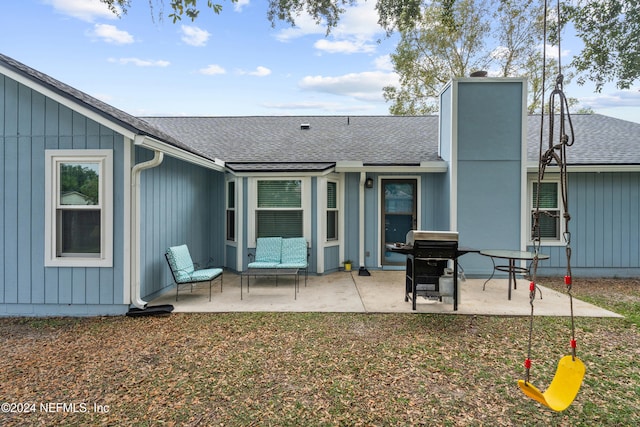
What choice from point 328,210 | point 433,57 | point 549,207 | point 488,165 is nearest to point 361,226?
point 328,210

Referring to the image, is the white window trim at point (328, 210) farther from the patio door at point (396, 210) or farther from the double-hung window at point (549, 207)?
the double-hung window at point (549, 207)

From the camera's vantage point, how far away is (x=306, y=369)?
10.9 feet

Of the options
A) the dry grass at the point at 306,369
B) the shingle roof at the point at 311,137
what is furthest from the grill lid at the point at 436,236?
the shingle roof at the point at 311,137

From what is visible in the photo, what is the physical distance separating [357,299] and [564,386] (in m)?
3.54

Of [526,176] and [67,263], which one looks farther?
[526,176]

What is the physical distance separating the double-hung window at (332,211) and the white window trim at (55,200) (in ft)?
14.4

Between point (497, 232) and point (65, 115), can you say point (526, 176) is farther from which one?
point (65, 115)

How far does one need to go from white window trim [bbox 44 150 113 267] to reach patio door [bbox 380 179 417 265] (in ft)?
18.5

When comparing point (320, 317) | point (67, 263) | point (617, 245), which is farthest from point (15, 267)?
point (617, 245)

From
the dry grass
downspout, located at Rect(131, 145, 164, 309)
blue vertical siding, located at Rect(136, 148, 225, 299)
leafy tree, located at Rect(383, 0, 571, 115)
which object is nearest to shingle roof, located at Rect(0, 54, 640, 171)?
blue vertical siding, located at Rect(136, 148, 225, 299)

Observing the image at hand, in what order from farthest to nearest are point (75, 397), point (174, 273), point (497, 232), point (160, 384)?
point (497, 232)
point (174, 273)
point (160, 384)
point (75, 397)

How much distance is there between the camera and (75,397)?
2.85 meters

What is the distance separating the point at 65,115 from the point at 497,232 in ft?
26.8

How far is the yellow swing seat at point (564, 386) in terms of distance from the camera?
7.07 feet
